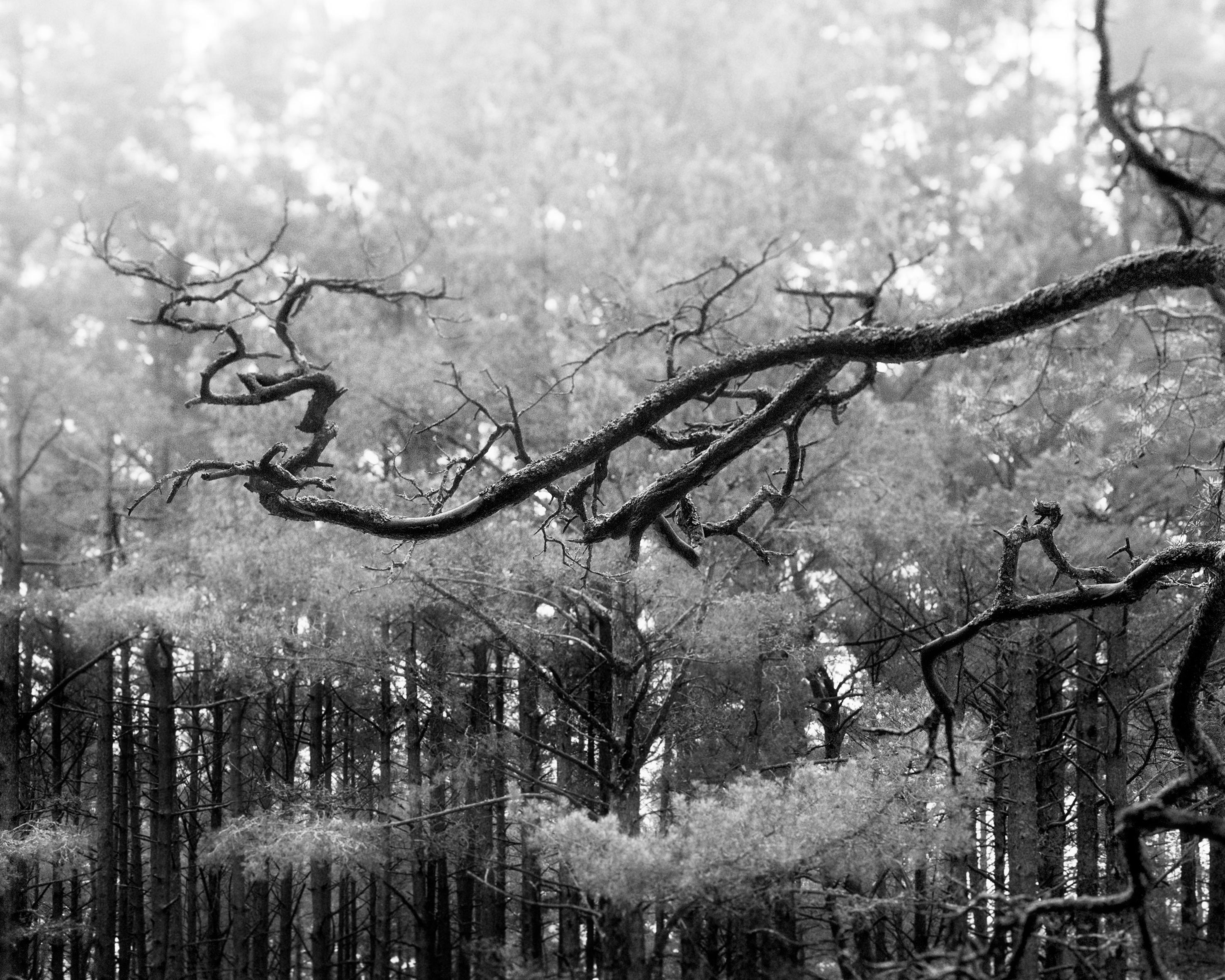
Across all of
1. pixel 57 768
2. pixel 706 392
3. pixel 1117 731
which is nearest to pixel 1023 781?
pixel 1117 731

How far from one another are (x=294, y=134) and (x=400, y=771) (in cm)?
941

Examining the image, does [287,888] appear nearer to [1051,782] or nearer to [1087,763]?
[1051,782]

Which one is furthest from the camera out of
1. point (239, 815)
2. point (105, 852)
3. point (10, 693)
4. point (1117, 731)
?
point (239, 815)

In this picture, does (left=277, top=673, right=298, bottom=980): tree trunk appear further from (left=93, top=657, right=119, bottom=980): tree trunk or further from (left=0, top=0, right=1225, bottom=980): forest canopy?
(left=93, top=657, right=119, bottom=980): tree trunk

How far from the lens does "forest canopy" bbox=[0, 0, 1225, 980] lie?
5.97 metres

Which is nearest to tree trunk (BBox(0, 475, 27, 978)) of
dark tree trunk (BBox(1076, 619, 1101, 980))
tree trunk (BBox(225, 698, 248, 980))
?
tree trunk (BBox(225, 698, 248, 980))

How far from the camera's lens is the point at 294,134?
18031 millimetres

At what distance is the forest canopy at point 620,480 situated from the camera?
5.97 m

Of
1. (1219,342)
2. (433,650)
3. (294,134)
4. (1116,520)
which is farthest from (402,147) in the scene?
(1219,342)

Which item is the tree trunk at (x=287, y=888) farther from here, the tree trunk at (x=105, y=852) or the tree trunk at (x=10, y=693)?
the tree trunk at (x=10, y=693)

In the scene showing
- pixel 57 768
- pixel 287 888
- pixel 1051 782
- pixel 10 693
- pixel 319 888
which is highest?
pixel 10 693

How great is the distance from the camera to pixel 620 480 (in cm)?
1019

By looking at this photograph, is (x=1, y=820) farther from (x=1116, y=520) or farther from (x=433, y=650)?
(x=1116, y=520)

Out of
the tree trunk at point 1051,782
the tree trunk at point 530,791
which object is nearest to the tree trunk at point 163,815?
the tree trunk at point 530,791
